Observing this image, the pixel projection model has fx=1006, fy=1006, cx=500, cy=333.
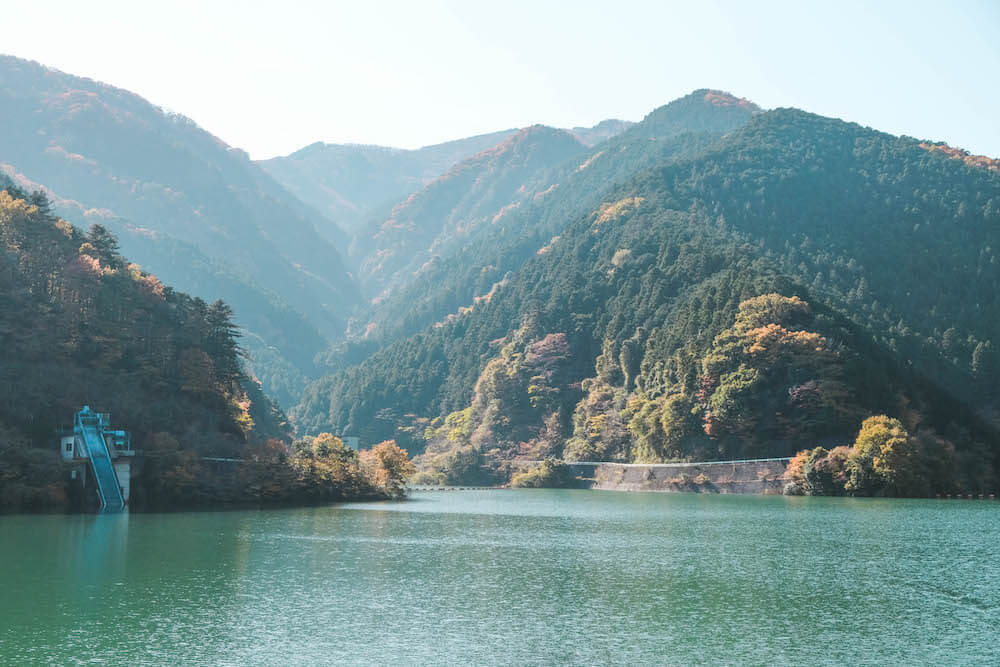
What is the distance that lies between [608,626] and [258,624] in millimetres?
10577

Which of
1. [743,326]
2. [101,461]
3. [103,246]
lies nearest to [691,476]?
[743,326]

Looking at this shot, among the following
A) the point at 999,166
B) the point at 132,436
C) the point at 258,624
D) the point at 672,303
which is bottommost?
the point at 258,624

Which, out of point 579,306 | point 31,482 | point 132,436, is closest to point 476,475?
point 579,306

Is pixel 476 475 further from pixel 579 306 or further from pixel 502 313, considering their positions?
pixel 502 313

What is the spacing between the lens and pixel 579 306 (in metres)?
163

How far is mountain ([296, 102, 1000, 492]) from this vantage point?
103812 millimetres

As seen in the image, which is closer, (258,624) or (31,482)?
(258,624)

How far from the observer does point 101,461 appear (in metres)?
67.2

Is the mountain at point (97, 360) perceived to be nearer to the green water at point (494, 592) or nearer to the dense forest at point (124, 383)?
the dense forest at point (124, 383)

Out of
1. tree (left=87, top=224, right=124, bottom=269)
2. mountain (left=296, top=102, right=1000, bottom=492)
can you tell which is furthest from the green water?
mountain (left=296, top=102, right=1000, bottom=492)

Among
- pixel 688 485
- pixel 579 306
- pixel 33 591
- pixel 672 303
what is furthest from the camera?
pixel 579 306

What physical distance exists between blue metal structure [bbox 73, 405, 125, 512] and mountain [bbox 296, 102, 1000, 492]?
201ft

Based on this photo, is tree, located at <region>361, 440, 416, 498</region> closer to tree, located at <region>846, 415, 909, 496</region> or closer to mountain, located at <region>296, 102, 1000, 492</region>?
mountain, located at <region>296, 102, 1000, 492</region>

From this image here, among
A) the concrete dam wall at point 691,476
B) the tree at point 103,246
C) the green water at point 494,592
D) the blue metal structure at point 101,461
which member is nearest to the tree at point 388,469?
the concrete dam wall at point 691,476
